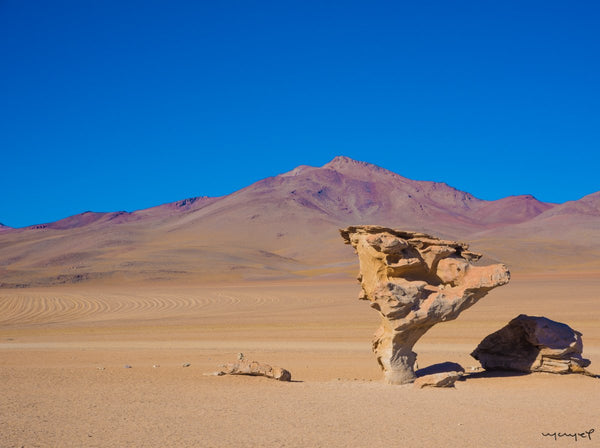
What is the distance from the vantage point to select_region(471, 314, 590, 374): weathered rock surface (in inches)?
512

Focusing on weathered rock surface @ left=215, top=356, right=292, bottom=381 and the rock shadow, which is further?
the rock shadow

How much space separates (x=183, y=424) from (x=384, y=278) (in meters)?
5.41

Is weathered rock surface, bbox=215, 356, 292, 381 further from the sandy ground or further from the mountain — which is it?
the mountain

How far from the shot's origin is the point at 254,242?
139 meters

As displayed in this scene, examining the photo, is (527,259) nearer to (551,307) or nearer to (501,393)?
(551,307)

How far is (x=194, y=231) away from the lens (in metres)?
150

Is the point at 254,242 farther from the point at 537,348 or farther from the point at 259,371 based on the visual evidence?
the point at 537,348

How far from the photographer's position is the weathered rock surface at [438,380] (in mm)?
12211

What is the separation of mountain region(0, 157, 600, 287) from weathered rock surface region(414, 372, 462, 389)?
6310 centimetres

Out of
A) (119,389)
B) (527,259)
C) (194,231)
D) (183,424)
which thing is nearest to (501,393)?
(183,424)
